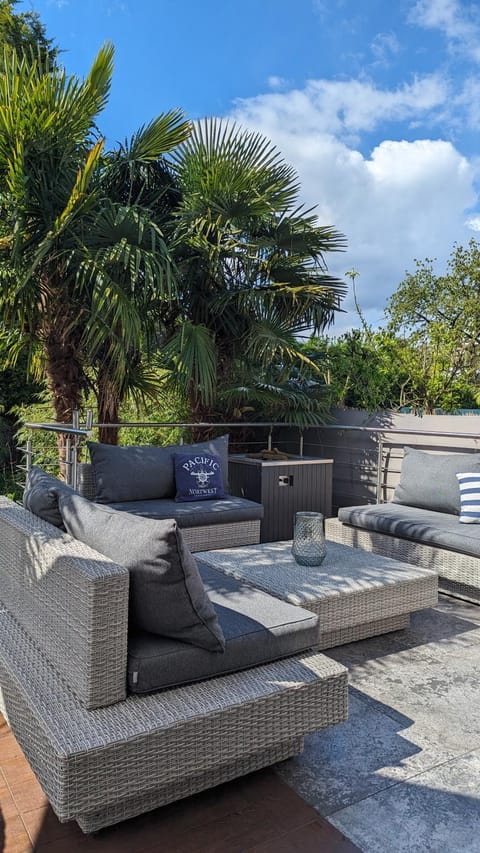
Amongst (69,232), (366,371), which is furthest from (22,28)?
(366,371)

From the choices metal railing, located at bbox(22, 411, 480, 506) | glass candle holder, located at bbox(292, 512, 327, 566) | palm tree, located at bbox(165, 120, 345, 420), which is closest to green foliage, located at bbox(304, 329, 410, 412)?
metal railing, located at bbox(22, 411, 480, 506)

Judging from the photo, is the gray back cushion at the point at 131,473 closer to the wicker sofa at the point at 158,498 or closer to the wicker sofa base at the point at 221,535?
the wicker sofa at the point at 158,498

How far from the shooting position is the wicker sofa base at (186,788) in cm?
147

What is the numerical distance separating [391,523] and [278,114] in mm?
6341

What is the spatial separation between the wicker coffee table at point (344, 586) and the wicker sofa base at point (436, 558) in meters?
0.53

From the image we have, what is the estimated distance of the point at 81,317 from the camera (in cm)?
485

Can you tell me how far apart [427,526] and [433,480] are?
0.63m

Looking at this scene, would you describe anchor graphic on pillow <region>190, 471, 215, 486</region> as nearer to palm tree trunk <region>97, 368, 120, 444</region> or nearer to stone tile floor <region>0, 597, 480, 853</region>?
palm tree trunk <region>97, 368, 120, 444</region>

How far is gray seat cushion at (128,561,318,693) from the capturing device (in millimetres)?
1561

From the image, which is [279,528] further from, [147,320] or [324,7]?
[324,7]

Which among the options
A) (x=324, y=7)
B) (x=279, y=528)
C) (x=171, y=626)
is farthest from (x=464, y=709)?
(x=324, y=7)

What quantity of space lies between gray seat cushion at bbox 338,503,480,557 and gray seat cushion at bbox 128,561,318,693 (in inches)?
64.8

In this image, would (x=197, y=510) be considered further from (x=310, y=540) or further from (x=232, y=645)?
(x=232, y=645)

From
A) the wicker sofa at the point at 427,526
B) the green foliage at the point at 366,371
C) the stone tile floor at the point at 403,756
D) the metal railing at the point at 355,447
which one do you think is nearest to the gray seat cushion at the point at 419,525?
the wicker sofa at the point at 427,526
